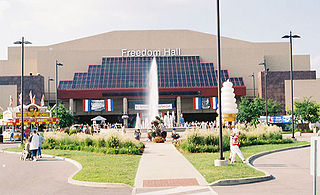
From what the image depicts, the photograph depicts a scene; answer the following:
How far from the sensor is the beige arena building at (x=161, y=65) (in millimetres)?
72250

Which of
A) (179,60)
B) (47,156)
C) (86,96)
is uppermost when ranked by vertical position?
(179,60)

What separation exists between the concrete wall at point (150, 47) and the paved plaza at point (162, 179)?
6107cm

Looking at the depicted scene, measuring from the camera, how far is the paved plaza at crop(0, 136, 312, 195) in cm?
1144

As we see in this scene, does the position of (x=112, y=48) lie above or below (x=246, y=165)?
above

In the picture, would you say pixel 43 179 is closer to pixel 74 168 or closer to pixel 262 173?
pixel 74 168

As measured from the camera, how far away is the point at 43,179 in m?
14.3

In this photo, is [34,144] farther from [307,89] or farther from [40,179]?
[307,89]

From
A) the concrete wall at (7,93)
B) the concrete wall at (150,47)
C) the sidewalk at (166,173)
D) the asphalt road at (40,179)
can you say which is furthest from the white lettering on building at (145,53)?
the sidewalk at (166,173)

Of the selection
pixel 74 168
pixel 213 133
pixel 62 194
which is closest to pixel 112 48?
pixel 213 133

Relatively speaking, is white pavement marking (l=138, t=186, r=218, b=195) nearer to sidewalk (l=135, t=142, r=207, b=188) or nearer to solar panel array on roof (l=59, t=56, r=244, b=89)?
sidewalk (l=135, t=142, r=207, b=188)

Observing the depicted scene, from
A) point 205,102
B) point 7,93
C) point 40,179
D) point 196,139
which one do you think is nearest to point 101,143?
point 196,139

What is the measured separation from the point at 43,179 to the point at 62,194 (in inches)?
133

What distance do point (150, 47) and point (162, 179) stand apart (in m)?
69.6

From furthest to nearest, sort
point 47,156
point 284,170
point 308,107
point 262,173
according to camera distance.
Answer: point 308,107 < point 47,156 < point 284,170 < point 262,173
